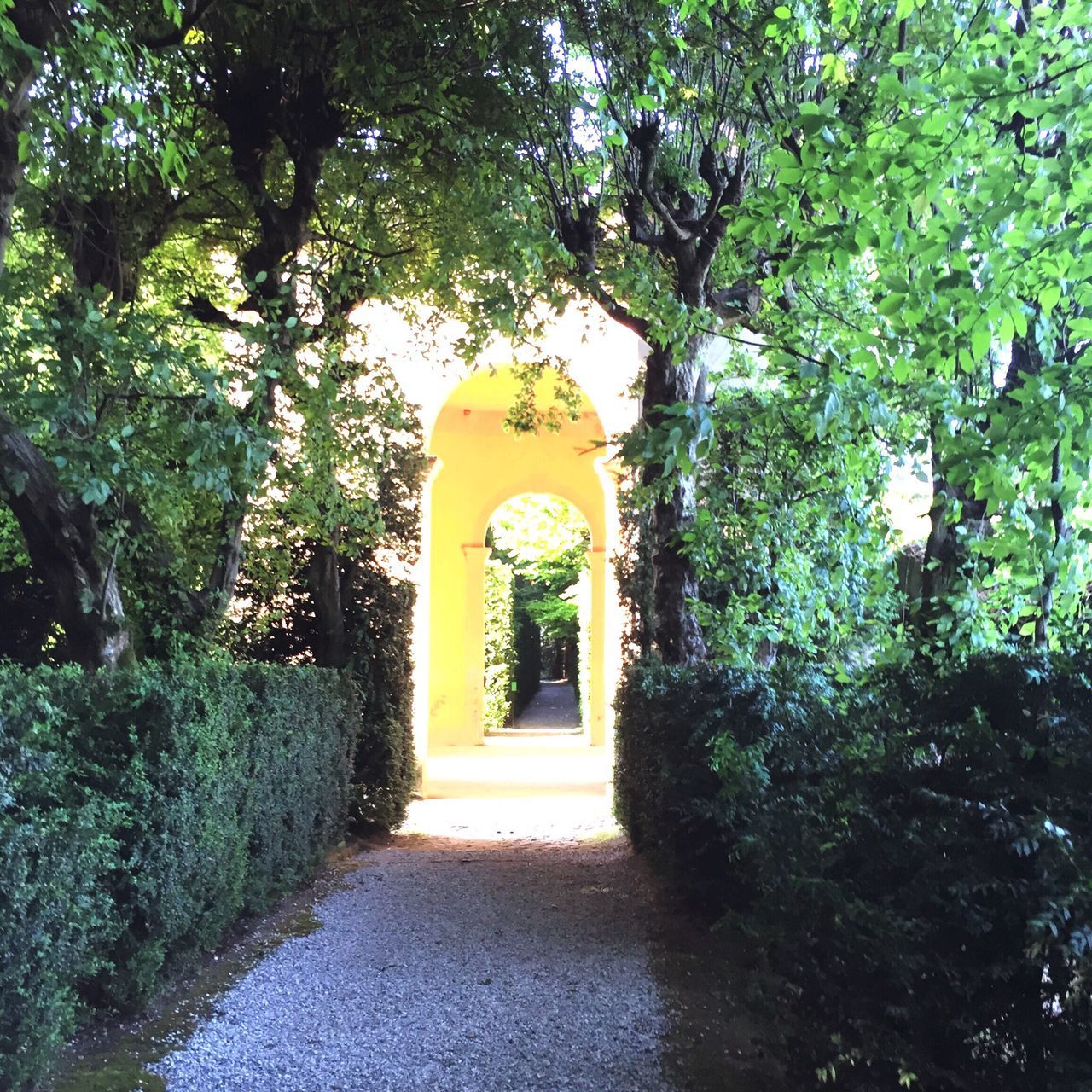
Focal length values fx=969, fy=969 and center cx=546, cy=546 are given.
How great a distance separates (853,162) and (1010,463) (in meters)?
1.21

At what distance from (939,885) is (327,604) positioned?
8.17m

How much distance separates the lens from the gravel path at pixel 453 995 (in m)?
4.02

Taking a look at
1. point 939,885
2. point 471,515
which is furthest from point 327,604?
point 471,515

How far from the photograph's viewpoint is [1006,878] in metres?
2.23

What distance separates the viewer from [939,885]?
2.37 metres

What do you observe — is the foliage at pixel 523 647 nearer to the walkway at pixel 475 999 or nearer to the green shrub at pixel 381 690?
the green shrub at pixel 381 690

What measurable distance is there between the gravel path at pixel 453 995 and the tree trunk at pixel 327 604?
2.26 metres

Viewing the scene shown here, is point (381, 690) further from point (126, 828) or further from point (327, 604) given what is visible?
point (126, 828)

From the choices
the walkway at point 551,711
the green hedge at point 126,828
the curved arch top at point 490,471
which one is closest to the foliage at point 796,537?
the green hedge at point 126,828

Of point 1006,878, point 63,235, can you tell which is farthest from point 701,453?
point 63,235

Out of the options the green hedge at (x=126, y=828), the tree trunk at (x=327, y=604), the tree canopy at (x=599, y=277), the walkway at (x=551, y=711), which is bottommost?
the walkway at (x=551, y=711)

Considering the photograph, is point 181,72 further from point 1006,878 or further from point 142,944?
point 1006,878

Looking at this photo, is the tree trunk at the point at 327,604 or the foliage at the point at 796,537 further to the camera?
the tree trunk at the point at 327,604

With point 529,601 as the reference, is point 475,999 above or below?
below
